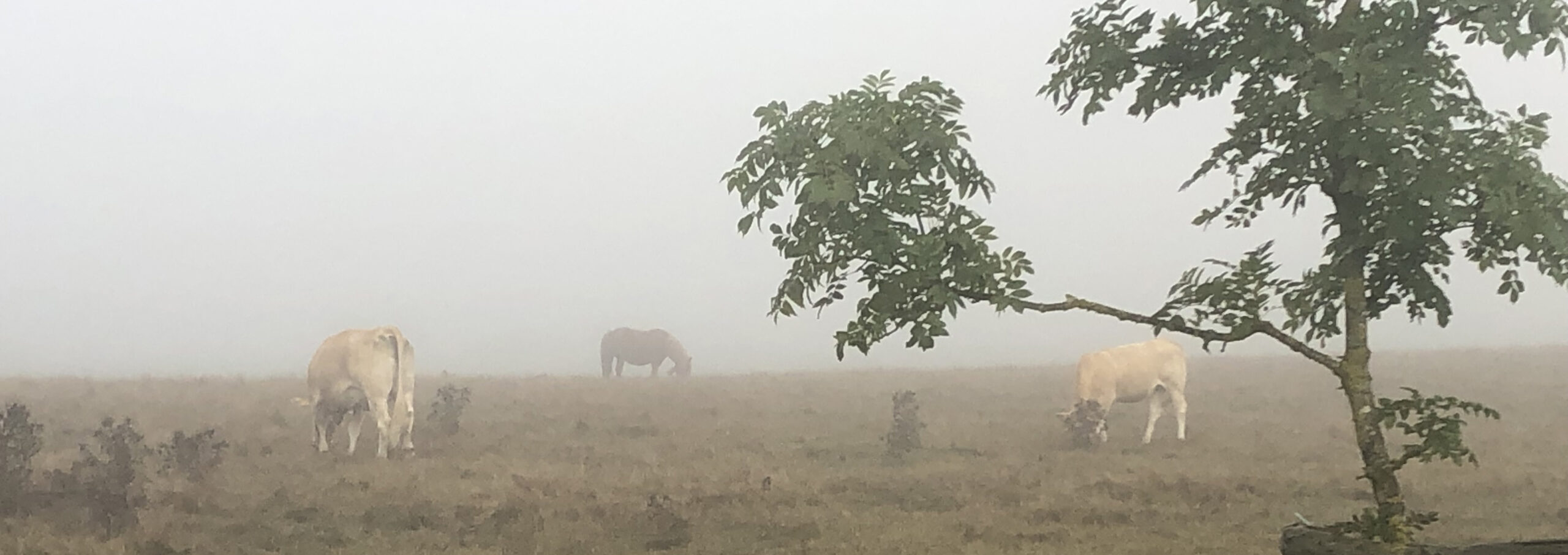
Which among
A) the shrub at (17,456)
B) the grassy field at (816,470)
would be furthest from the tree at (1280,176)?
the shrub at (17,456)

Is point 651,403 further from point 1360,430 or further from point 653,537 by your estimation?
point 1360,430

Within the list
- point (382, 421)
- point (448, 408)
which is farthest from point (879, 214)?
point (382, 421)

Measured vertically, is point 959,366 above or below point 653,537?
above

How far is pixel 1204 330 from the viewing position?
188 inches

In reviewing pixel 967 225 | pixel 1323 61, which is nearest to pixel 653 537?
pixel 967 225

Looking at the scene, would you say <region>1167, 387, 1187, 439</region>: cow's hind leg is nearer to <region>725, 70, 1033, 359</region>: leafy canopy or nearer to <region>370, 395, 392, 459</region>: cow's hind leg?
<region>725, 70, 1033, 359</region>: leafy canopy

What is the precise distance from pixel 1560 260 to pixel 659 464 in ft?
19.7

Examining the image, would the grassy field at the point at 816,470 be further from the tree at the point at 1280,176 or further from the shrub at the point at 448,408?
the tree at the point at 1280,176

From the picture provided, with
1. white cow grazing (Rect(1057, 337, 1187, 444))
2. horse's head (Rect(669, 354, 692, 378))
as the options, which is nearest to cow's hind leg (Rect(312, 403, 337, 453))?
horse's head (Rect(669, 354, 692, 378))

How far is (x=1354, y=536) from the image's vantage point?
16.4 feet

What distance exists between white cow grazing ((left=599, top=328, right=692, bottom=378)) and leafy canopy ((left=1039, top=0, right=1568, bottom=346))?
317 inches

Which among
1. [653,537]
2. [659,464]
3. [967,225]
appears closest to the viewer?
[967,225]

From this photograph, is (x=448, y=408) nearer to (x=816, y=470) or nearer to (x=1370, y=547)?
(x=816, y=470)

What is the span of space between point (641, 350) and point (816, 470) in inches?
402
